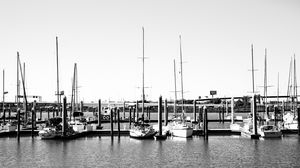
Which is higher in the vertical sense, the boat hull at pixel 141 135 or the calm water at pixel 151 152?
the boat hull at pixel 141 135

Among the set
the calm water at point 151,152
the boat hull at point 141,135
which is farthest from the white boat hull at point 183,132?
the boat hull at point 141,135

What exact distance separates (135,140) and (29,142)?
→ 15.1 m

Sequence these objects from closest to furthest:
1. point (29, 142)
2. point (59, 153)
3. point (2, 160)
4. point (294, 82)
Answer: point (2, 160) < point (59, 153) < point (29, 142) < point (294, 82)

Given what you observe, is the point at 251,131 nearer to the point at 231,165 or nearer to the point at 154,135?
the point at 154,135

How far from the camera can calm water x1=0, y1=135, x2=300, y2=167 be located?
47438 millimetres

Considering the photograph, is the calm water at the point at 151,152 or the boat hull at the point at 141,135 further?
the boat hull at the point at 141,135

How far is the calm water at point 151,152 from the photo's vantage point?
156 ft

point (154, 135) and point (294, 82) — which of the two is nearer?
point (154, 135)

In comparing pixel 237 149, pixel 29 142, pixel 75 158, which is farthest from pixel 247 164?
pixel 29 142

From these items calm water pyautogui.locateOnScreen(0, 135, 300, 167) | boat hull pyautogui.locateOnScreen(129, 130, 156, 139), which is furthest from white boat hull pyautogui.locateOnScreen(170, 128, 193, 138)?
boat hull pyautogui.locateOnScreen(129, 130, 156, 139)

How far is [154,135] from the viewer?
222 feet

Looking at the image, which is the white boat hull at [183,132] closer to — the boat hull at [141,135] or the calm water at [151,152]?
the calm water at [151,152]

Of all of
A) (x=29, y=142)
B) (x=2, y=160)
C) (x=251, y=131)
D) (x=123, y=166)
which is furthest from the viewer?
(x=251, y=131)

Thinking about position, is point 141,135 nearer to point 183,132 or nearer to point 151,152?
point 183,132
